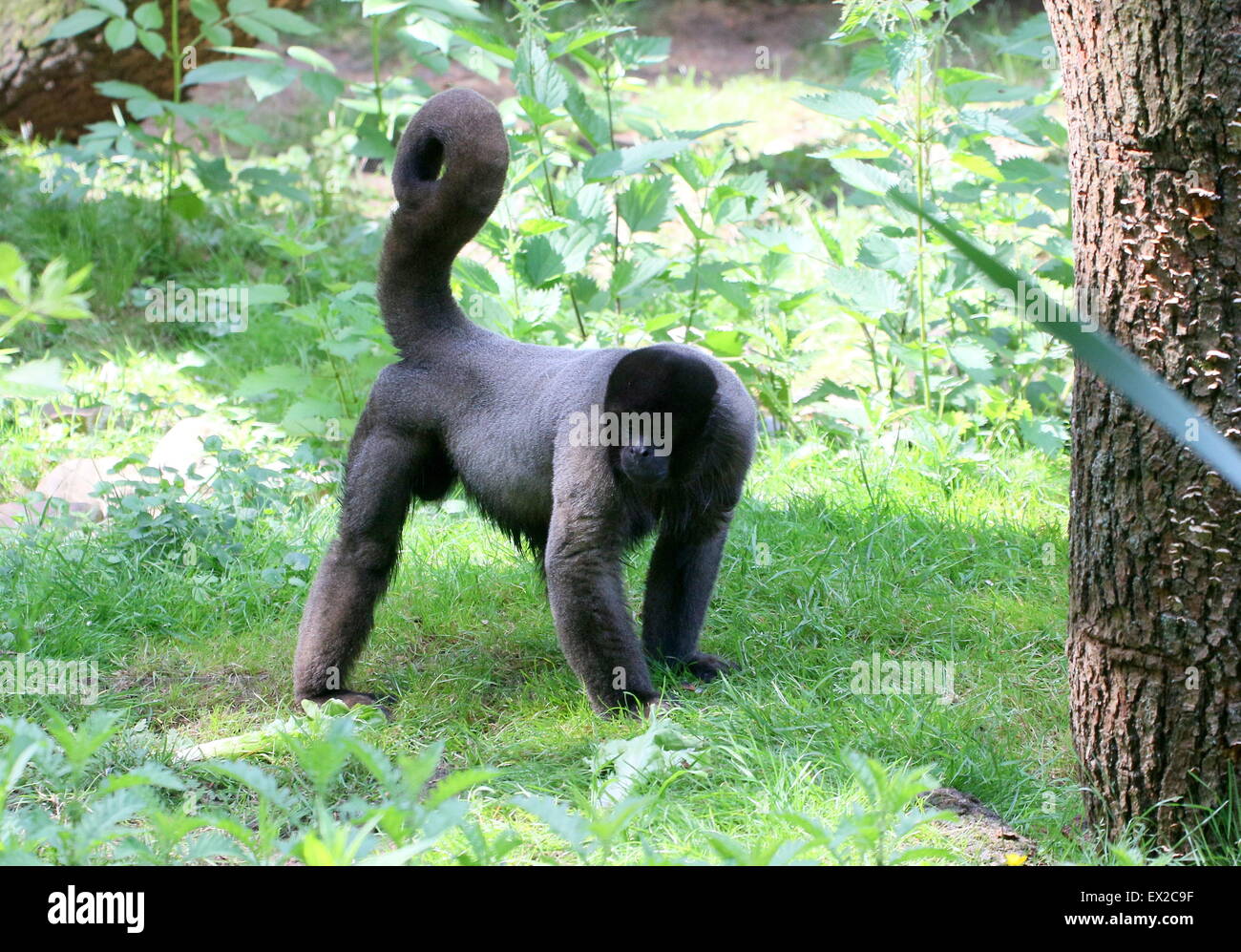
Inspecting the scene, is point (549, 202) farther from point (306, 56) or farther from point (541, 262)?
point (306, 56)

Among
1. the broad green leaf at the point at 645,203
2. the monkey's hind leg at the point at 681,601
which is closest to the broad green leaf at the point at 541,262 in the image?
the broad green leaf at the point at 645,203

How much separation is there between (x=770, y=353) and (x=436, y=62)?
245 centimetres

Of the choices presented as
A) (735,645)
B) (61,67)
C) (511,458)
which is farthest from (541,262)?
(61,67)

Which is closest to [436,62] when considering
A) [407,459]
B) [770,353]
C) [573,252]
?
[573,252]

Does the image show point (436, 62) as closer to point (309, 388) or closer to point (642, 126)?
point (642, 126)

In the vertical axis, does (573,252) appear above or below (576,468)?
above

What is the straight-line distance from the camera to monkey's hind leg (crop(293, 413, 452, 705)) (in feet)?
13.6

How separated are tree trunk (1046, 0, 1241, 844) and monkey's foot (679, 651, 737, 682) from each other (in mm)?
1494

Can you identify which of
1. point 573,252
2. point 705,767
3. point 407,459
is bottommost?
point 705,767

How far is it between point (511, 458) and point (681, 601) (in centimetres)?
79

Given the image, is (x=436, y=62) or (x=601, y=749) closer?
(x=601, y=749)

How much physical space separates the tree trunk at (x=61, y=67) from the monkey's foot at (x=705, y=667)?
6.56 meters

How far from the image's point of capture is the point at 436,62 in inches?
265

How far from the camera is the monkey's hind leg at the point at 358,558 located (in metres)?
4.15
